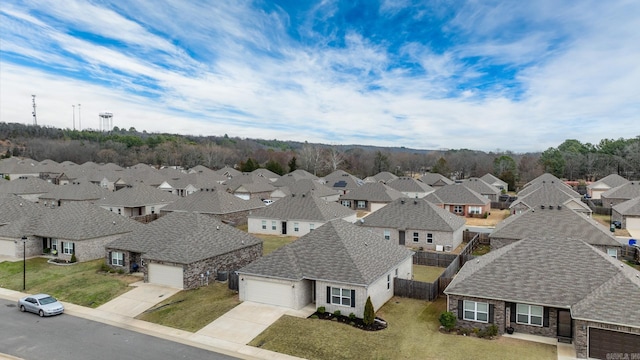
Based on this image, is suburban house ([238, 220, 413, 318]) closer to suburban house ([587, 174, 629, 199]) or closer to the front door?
the front door

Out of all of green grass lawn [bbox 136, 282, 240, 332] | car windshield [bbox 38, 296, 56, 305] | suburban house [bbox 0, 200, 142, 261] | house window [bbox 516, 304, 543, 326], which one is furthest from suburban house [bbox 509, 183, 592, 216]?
car windshield [bbox 38, 296, 56, 305]

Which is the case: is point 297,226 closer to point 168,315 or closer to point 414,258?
point 414,258

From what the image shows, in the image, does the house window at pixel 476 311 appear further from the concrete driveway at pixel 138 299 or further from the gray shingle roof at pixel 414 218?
the gray shingle roof at pixel 414 218

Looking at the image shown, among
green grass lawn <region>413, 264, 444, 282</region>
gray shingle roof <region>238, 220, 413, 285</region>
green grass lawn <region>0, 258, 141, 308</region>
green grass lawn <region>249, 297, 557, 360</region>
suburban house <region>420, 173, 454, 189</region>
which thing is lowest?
green grass lawn <region>249, 297, 557, 360</region>

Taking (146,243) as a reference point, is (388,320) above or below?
below

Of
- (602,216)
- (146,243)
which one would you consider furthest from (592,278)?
(602,216)

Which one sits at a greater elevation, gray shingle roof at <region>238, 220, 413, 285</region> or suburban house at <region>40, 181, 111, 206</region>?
suburban house at <region>40, 181, 111, 206</region>

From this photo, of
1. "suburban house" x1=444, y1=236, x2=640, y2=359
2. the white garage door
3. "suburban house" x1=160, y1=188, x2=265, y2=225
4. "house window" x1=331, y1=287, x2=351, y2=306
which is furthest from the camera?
"suburban house" x1=160, y1=188, x2=265, y2=225
